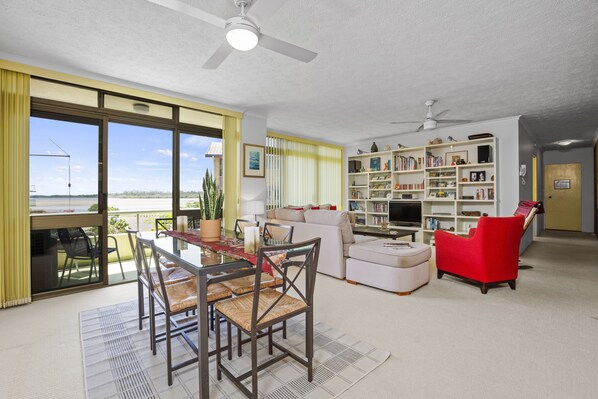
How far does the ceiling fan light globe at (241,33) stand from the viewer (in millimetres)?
1873

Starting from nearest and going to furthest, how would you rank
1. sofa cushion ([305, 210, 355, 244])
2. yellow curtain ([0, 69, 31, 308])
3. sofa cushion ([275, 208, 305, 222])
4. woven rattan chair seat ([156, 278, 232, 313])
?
woven rattan chair seat ([156, 278, 232, 313]) < yellow curtain ([0, 69, 31, 308]) < sofa cushion ([305, 210, 355, 244]) < sofa cushion ([275, 208, 305, 222])

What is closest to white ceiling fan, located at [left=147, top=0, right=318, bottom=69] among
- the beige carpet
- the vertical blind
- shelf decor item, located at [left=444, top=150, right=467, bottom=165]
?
the beige carpet

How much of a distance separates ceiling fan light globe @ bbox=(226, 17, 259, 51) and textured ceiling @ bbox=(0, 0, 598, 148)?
1.20 feet

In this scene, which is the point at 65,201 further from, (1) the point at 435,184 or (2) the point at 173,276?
(1) the point at 435,184

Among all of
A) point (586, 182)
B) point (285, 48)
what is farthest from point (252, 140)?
point (586, 182)

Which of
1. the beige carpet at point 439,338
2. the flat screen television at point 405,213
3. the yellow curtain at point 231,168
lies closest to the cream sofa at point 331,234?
the beige carpet at point 439,338

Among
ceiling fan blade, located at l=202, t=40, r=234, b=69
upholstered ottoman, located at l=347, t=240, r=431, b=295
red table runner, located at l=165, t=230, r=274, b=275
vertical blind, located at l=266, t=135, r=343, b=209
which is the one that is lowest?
upholstered ottoman, located at l=347, t=240, r=431, b=295

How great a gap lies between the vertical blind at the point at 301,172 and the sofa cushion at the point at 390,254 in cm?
312

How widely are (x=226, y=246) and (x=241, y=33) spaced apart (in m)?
1.48

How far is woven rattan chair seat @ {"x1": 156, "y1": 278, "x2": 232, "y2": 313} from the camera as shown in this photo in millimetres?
1774

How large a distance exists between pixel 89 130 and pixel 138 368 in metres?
2.97

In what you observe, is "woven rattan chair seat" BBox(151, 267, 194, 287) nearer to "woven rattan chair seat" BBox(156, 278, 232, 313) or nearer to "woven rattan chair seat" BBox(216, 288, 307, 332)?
"woven rattan chair seat" BBox(156, 278, 232, 313)

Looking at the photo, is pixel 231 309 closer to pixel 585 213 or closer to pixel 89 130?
pixel 89 130

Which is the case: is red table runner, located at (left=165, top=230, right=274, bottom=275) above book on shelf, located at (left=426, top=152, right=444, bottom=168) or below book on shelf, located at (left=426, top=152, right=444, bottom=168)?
below
